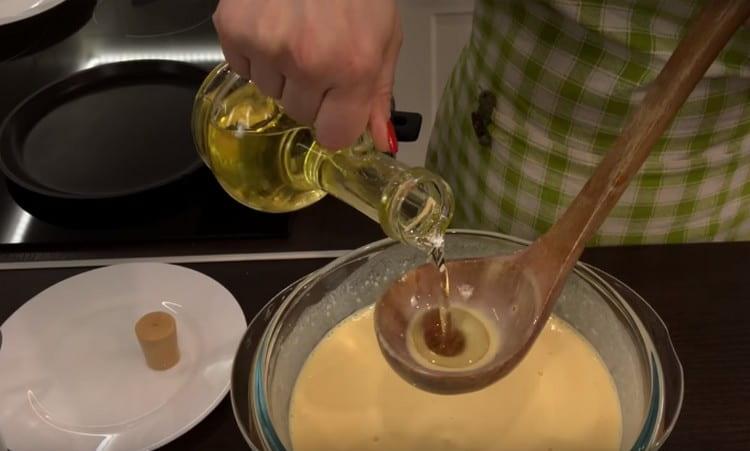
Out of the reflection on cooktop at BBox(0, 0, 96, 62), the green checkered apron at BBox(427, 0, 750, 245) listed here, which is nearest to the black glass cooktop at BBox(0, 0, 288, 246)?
the reflection on cooktop at BBox(0, 0, 96, 62)

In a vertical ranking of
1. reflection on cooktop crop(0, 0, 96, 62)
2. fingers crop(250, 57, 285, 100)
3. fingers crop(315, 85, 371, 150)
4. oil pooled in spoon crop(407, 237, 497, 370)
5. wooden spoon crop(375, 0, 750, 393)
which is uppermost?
fingers crop(250, 57, 285, 100)

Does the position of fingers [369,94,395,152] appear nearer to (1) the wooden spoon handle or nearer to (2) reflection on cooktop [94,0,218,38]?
(1) the wooden spoon handle

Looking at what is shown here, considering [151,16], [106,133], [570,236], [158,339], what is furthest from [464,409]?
[151,16]

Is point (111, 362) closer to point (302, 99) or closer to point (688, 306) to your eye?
point (302, 99)

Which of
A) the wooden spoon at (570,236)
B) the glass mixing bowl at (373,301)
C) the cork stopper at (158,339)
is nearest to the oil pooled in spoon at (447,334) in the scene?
the wooden spoon at (570,236)

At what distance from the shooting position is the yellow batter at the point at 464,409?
2.15 ft

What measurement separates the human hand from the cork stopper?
28 cm

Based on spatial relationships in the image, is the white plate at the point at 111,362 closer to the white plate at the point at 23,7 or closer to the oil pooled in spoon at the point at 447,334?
the oil pooled in spoon at the point at 447,334

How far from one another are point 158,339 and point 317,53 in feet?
1.12

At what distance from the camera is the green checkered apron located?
2.60 feet

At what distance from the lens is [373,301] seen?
789 millimetres

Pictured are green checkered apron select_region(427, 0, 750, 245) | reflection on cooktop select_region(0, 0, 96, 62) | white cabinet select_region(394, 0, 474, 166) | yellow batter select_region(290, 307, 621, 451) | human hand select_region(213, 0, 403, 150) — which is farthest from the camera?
white cabinet select_region(394, 0, 474, 166)

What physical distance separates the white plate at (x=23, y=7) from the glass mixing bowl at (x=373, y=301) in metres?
1.00

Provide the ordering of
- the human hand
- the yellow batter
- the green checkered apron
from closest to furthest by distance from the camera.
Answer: the human hand
the yellow batter
the green checkered apron
